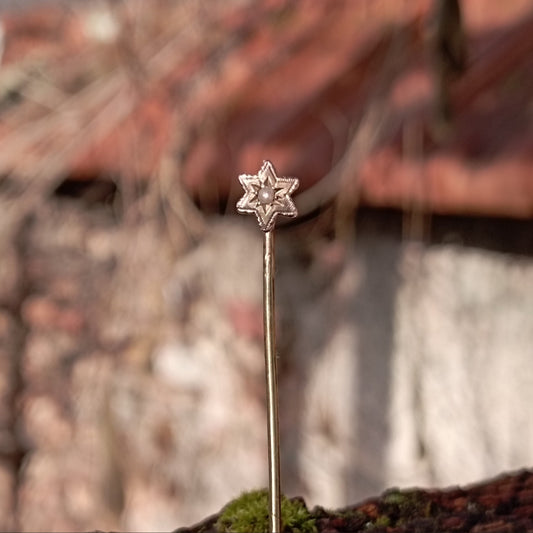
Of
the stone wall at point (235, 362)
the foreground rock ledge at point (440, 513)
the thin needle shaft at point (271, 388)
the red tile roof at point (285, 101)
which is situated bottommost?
the foreground rock ledge at point (440, 513)

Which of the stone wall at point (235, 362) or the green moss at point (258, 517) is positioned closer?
the green moss at point (258, 517)

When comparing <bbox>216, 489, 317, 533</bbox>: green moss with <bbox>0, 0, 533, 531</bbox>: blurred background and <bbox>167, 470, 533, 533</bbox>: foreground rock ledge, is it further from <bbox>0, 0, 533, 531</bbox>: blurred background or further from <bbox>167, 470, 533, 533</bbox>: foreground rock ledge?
<bbox>0, 0, 533, 531</bbox>: blurred background

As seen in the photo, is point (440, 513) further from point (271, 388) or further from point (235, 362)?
point (235, 362)

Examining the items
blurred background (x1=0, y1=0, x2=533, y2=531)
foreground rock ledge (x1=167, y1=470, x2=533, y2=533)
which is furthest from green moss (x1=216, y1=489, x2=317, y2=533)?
blurred background (x1=0, y1=0, x2=533, y2=531)

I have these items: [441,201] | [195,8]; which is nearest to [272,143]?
[441,201]

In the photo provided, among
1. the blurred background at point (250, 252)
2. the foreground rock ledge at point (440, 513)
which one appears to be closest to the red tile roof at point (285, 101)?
the blurred background at point (250, 252)

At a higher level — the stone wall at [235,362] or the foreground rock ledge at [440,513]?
the stone wall at [235,362]

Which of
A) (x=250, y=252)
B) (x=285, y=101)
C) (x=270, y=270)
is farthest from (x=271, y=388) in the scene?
(x=250, y=252)

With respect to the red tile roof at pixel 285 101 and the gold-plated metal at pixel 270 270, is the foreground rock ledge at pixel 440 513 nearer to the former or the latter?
the gold-plated metal at pixel 270 270
